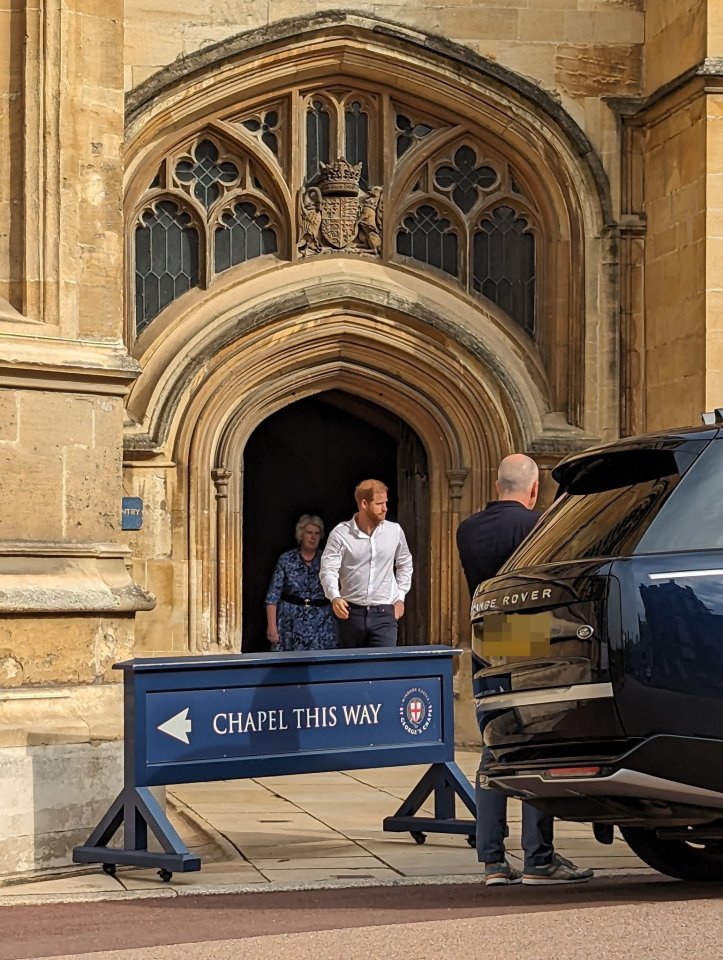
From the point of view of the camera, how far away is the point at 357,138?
13.8 m

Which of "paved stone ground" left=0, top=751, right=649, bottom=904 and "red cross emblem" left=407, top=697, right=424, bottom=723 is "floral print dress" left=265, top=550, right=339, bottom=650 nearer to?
"paved stone ground" left=0, top=751, right=649, bottom=904

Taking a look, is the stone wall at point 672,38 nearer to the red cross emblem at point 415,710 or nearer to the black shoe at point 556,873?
the red cross emblem at point 415,710

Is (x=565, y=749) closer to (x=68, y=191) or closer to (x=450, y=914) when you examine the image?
(x=450, y=914)

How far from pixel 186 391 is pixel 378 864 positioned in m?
6.24

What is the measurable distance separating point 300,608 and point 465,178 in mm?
3564

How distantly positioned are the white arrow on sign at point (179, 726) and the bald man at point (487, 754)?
1.29 metres

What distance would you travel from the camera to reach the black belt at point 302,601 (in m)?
13.2

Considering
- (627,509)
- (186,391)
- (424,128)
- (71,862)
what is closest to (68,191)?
(71,862)

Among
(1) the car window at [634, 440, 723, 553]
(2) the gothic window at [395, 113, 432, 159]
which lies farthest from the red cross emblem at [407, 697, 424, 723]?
(2) the gothic window at [395, 113, 432, 159]

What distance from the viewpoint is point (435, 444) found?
14.1 m

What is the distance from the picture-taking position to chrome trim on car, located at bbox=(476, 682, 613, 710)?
577 cm

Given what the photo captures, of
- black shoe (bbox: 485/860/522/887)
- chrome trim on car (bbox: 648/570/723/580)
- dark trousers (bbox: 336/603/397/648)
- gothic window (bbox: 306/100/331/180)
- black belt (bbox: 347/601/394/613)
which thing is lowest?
black shoe (bbox: 485/860/522/887)

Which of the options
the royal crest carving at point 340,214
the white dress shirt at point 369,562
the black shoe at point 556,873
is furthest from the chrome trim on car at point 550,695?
the royal crest carving at point 340,214

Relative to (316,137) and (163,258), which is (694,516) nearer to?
(163,258)
